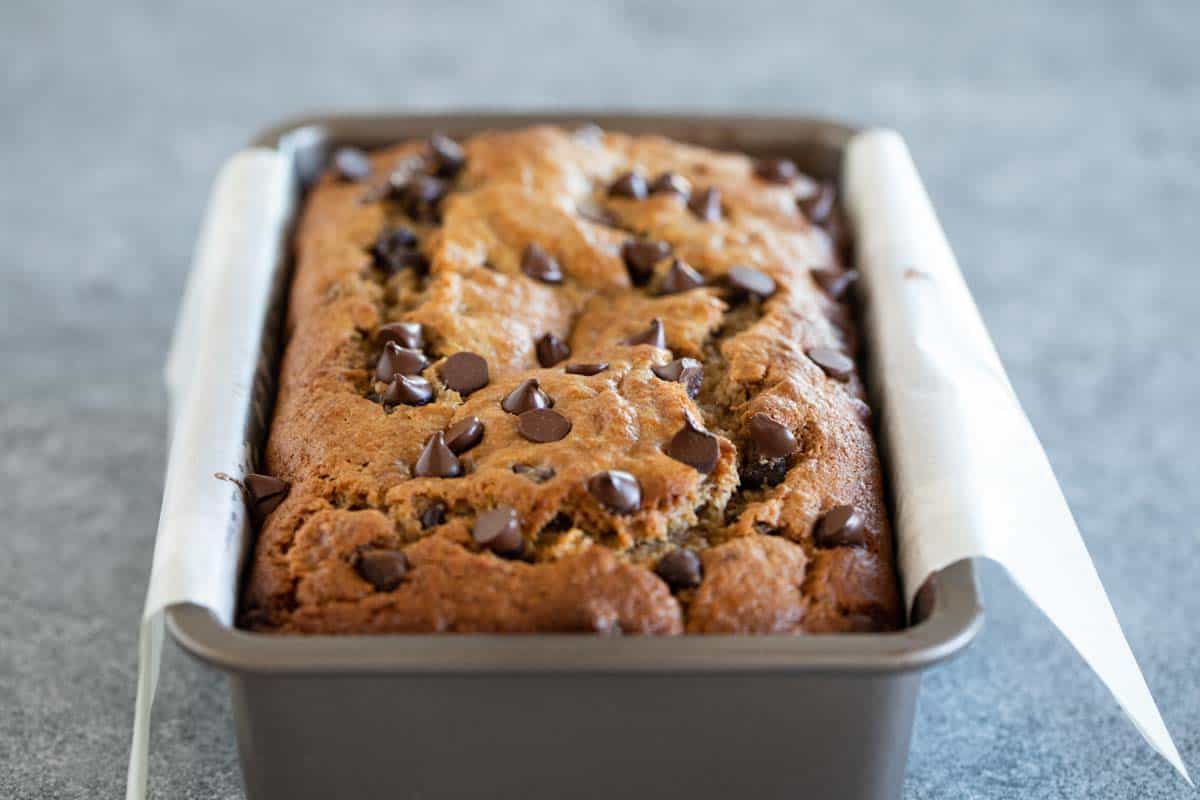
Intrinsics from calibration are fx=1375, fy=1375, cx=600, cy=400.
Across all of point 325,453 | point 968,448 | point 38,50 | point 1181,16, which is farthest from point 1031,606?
point 38,50

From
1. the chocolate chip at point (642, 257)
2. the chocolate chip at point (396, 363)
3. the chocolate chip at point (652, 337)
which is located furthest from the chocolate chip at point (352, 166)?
the chocolate chip at point (652, 337)

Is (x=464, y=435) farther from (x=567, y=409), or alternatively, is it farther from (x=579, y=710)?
(x=579, y=710)

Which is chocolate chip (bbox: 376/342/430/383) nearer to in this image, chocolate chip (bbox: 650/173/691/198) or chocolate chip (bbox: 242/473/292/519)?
chocolate chip (bbox: 242/473/292/519)

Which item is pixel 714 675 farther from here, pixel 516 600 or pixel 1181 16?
pixel 1181 16

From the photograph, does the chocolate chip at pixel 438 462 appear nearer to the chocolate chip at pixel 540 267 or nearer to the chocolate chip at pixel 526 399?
the chocolate chip at pixel 526 399

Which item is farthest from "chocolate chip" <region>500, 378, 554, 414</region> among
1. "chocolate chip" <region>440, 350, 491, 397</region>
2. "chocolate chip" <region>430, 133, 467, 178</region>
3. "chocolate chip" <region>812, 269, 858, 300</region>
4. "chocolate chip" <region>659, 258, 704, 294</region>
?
"chocolate chip" <region>430, 133, 467, 178</region>

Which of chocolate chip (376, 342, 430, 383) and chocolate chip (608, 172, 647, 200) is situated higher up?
chocolate chip (608, 172, 647, 200)
